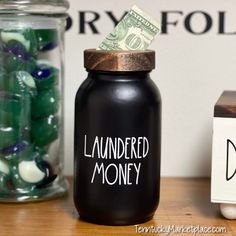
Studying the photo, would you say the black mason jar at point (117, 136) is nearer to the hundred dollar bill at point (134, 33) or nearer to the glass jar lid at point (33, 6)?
the hundred dollar bill at point (134, 33)

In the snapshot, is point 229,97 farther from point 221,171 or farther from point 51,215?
point 51,215

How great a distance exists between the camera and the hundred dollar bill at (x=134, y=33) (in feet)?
2.84

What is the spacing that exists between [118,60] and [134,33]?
67mm

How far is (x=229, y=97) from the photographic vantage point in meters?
0.94

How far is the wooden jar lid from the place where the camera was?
0.81 metres

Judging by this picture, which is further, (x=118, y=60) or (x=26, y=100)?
(x=26, y=100)

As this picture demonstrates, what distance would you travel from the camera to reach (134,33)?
34.1 inches

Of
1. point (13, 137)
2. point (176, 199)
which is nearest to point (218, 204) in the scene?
point (176, 199)

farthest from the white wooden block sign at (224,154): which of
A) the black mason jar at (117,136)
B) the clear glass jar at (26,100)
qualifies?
the clear glass jar at (26,100)

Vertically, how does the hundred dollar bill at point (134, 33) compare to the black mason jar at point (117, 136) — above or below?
above

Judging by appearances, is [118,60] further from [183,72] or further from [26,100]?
[183,72]

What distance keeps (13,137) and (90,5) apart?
10.6 inches

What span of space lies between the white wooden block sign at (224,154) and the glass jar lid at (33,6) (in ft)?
0.92

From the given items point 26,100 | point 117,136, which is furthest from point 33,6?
point 117,136
